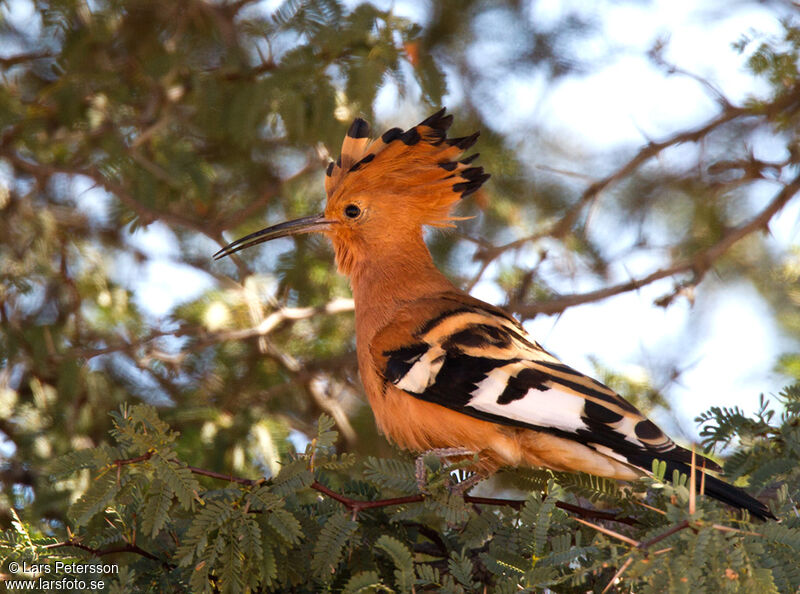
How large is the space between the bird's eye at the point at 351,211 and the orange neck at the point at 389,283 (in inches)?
5.2

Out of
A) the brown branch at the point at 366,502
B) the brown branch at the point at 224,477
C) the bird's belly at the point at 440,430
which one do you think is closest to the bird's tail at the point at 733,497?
the brown branch at the point at 366,502

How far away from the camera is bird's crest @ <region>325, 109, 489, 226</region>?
236cm

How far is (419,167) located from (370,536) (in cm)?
113

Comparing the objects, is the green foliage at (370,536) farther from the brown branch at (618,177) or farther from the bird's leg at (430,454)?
the brown branch at (618,177)

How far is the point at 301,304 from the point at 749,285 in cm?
201

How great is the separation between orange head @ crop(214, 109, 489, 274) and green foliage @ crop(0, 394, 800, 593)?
931 millimetres

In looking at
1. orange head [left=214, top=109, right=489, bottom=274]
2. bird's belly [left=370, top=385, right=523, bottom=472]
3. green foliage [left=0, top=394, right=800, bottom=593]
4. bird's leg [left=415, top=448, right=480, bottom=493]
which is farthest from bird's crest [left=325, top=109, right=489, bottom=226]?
green foliage [left=0, top=394, right=800, bottom=593]

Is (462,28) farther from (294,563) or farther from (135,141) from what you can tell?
(294,563)

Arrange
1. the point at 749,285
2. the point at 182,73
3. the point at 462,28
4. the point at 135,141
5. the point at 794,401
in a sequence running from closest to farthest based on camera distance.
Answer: the point at 794,401 → the point at 135,141 → the point at 182,73 → the point at 462,28 → the point at 749,285

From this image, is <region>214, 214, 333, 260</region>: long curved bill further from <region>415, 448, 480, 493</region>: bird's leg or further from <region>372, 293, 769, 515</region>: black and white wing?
<region>415, 448, 480, 493</region>: bird's leg

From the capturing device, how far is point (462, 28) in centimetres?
338

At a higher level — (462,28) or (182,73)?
(462,28)

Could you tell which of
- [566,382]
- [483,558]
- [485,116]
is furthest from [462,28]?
[483,558]

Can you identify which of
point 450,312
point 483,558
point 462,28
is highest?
point 462,28
